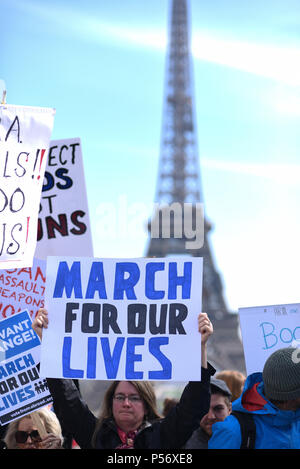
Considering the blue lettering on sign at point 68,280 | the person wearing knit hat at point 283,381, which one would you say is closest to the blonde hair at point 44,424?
the blue lettering on sign at point 68,280

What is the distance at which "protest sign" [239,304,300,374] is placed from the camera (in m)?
4.46

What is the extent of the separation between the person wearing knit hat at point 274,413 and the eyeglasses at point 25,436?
61.4 inches

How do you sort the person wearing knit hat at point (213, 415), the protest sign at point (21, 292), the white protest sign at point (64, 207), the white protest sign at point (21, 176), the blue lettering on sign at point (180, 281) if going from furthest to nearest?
the white protest sign at point (64, 207)
the protest sign at point (21, 292)
the white protest sign at point (21, 176)
the person wearing knit hat at point (213, 415)
the blue lettering on sign at point (180, 281)

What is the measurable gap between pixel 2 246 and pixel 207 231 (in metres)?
42.8

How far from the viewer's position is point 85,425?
3.65 m

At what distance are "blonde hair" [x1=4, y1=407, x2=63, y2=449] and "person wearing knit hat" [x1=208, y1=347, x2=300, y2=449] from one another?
154 cm

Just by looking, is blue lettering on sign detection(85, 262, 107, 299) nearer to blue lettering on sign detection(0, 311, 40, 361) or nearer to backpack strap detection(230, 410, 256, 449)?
blue lettering on sign detection(0, 311, 40, 361)

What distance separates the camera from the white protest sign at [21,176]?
14.6ft

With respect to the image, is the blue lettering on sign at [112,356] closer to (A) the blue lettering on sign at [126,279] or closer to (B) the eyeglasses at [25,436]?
(A) the blue lettering on sign at [126,279]

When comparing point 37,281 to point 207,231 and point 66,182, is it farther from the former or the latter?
point 207,231

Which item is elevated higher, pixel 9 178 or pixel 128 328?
pixel 9 178

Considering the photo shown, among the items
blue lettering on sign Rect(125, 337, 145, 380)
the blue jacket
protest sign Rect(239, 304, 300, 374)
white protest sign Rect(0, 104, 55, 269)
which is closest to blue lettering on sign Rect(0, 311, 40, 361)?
white protest sign Rect(0, 104, 55, 269)

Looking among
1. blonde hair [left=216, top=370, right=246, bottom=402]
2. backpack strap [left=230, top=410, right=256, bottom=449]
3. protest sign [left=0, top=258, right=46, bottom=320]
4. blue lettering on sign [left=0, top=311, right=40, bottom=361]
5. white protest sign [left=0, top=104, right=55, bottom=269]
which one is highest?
white protest sign [left=0, top=104, right=55, bottom=269]
